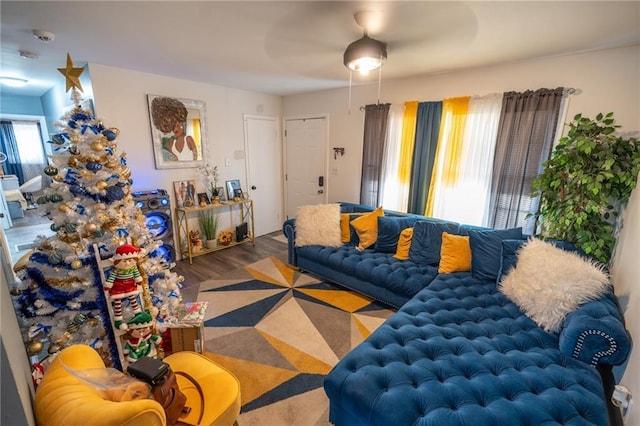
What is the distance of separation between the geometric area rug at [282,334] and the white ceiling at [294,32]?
244cm

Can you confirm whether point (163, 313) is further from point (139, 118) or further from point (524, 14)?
point (524, 14)

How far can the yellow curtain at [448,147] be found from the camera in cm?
310

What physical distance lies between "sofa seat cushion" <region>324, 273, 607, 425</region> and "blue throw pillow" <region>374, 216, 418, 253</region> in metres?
1.28

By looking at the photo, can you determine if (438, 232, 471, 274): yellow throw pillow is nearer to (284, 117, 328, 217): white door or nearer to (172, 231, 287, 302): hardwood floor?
(172, 231, 287, 302): hardwood floor

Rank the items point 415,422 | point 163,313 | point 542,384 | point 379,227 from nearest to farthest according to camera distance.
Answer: point 415,422 → point 542,384 → point 163,313 → point 379,227

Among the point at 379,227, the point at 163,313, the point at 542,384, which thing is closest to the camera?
the point at 542,384

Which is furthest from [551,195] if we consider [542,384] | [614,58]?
[542,384]

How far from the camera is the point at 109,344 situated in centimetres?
173

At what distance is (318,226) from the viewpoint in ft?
10.8

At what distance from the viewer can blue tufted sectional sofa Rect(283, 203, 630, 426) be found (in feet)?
3.78

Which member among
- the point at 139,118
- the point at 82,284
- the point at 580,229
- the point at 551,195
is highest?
the point at 139,118

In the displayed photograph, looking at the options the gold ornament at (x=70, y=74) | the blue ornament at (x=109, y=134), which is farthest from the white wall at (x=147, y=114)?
the blue ornament at (x=109, y=134)

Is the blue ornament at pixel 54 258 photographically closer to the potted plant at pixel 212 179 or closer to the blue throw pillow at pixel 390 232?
the potted plant at pixel 212 179

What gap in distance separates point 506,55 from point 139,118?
4061 millimetres
